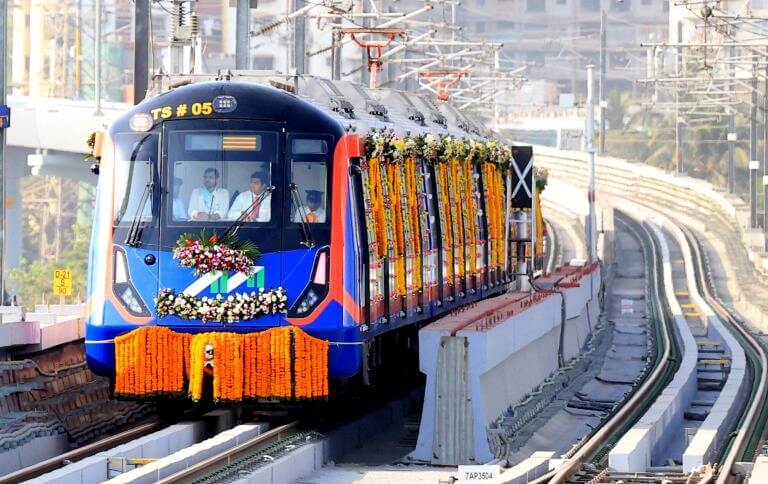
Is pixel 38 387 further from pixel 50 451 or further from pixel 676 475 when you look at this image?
pixel 676 475

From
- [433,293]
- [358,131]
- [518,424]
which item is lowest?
[518,424]

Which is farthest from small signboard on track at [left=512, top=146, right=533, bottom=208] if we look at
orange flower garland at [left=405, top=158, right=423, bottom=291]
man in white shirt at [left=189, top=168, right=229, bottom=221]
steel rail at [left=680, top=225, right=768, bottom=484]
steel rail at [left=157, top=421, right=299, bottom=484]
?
man in white shirt at [left=189, top=168, right=229, bottom=221]

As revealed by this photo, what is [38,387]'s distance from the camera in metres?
21.5

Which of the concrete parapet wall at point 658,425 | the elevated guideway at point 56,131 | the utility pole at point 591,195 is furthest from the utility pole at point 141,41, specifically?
the utility pole at point 591,195

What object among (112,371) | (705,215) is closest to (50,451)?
(112,371)

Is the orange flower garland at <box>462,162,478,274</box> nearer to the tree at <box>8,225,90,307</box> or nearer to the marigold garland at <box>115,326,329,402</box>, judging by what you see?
the marigold garland at <box>115,326,329,402</box>

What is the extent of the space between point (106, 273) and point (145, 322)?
25.4 inches

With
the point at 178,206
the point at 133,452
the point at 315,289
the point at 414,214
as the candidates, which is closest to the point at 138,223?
the point at 178,206

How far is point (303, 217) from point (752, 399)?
34.6ft

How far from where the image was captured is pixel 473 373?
830 inches

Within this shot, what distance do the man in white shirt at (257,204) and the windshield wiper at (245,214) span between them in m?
0.01

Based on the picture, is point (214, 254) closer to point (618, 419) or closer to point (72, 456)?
point (72, 456)

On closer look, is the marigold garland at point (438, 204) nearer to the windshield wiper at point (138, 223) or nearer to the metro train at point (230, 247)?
the metro train at point (230, 247)

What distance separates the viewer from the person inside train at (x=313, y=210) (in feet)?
66.1
